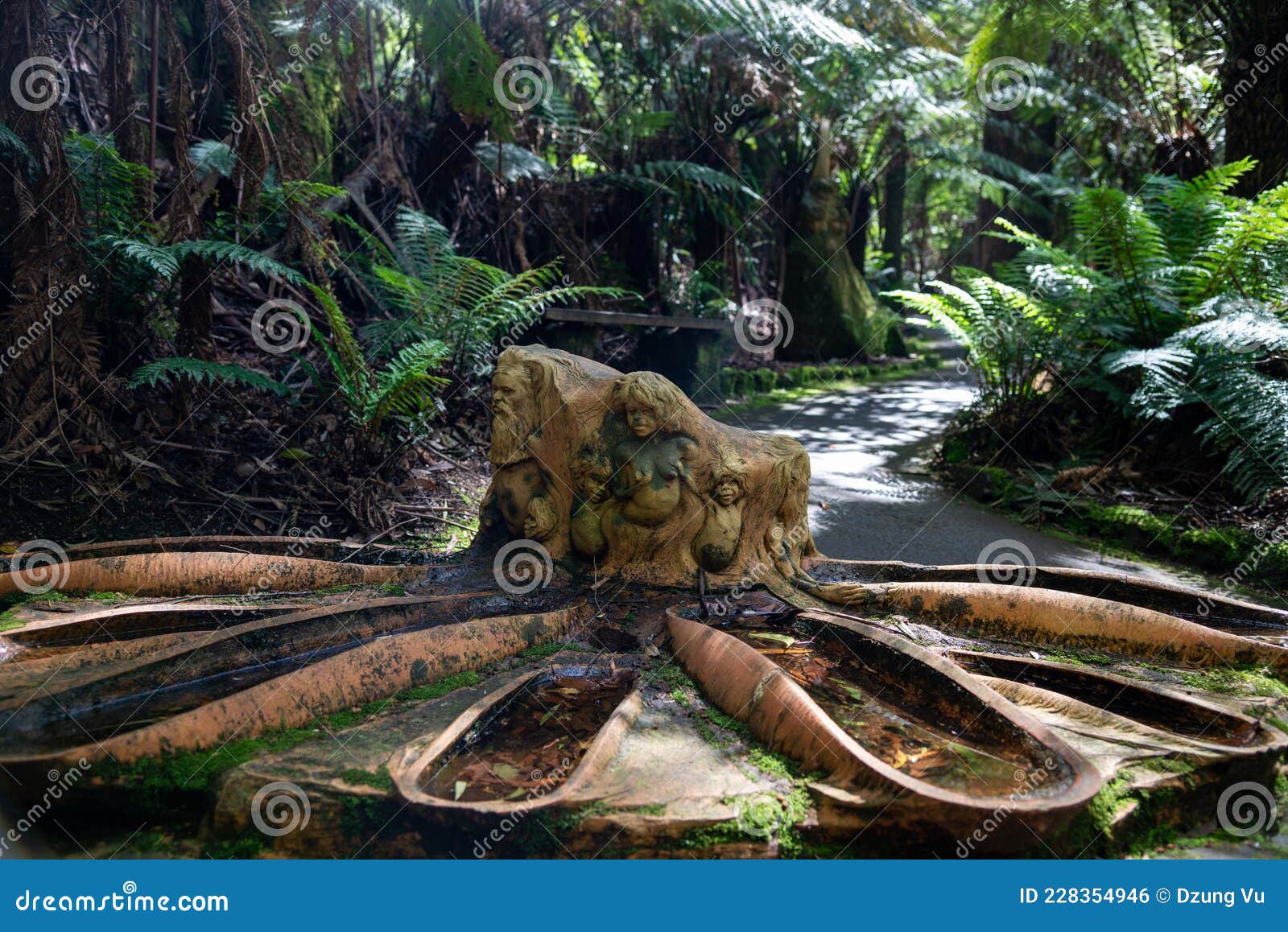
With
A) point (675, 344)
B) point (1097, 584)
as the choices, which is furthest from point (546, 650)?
point (675, 344)

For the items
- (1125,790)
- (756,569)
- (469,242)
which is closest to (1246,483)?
(756,569)

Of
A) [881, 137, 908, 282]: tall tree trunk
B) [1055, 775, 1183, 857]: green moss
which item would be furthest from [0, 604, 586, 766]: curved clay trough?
[881, 137, 908, 282]: tall tree trunk

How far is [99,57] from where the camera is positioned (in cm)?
595

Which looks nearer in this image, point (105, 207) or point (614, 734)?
point (614, 734)

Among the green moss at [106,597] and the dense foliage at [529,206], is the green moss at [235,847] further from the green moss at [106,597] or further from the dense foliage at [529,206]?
the dense foliage at [529,206]

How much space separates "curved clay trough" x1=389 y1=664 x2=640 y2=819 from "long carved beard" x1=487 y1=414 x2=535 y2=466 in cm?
106

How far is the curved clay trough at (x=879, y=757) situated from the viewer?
2.24 meters

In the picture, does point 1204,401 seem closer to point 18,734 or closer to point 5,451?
point 18,734

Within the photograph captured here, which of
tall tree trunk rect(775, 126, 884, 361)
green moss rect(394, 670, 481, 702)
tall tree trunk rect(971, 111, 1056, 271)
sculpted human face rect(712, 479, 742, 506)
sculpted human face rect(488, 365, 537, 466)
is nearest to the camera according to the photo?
green moss rect(394, 670, 481, 702)

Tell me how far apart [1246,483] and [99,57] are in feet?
25.2

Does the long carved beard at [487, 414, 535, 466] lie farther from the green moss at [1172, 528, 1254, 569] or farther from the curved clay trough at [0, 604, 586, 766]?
the green moss at [1172, 528, 1254, 569]

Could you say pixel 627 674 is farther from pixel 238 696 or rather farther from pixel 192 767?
pixel 192 767

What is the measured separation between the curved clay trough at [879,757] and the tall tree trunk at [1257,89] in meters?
6.83

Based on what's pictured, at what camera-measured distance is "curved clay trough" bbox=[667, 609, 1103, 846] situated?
224 cm
